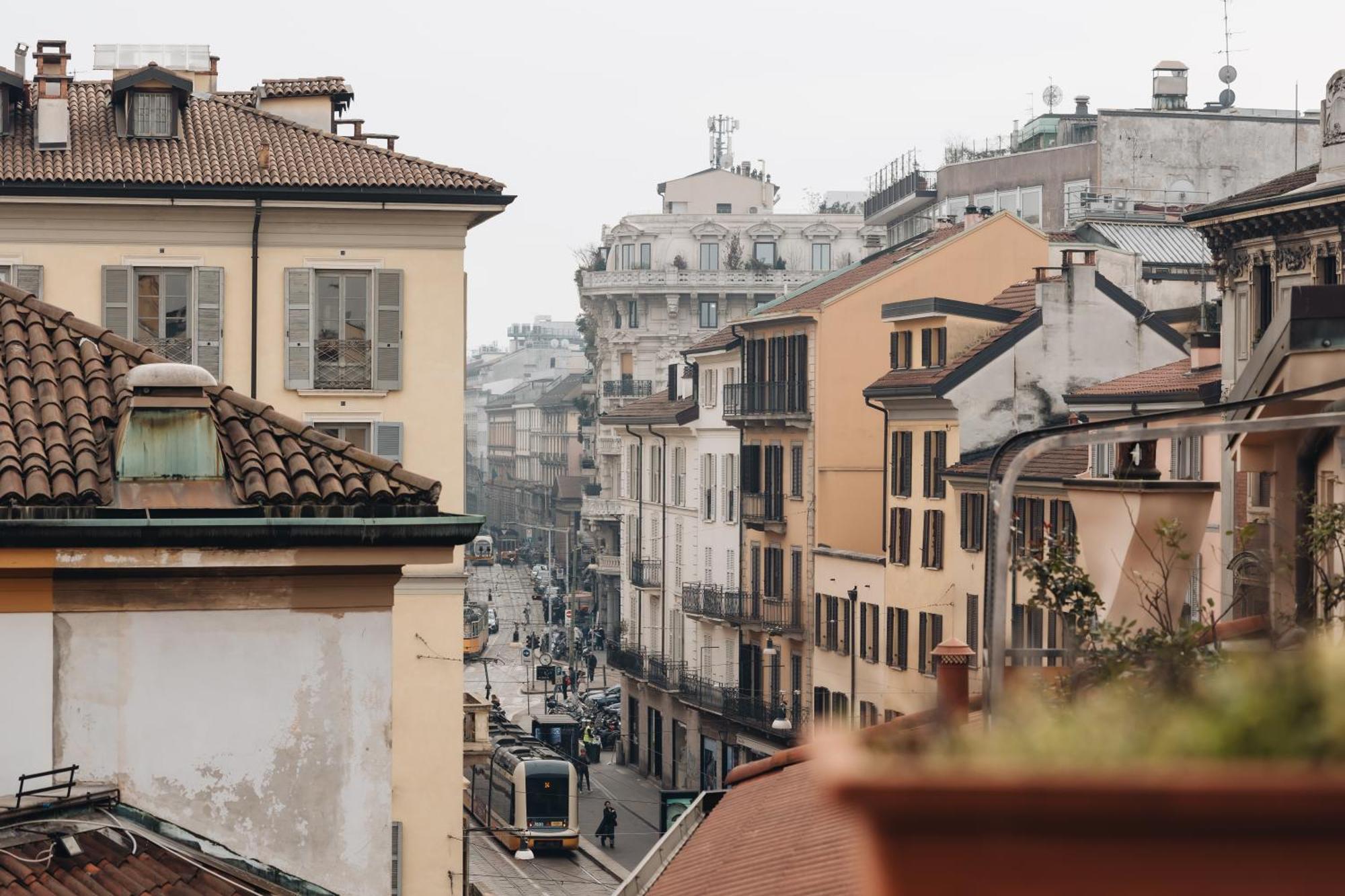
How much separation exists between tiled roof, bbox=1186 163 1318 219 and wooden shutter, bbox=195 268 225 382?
58.3 ft

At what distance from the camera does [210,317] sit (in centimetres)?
2991

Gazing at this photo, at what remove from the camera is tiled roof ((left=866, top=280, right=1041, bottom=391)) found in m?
47.7

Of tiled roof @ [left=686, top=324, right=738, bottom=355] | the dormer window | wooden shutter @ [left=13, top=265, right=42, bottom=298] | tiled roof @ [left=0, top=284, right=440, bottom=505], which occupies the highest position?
the dormer window

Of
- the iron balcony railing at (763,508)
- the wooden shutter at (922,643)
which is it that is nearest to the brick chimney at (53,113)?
the wooden shutter at (922,643)

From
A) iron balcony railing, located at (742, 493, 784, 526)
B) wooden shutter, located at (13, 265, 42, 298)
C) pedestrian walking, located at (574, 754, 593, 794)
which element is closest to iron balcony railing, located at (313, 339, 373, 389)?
wooden shutter, located at (13, 265, 42, 298)

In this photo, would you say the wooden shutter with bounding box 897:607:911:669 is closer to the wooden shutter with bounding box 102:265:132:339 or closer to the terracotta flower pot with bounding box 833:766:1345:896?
the wooden shutter with bounding box 102:265:132:339

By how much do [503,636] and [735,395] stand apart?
2249 inches

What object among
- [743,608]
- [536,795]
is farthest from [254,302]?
[743,608]

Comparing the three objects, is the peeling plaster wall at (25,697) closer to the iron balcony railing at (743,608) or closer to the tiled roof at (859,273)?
the tiled roof at (859,273)

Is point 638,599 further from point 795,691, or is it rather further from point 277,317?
point 277,317

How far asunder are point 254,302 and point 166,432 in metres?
19.6

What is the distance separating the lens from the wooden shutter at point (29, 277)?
96.9ft

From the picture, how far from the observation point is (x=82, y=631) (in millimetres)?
10492

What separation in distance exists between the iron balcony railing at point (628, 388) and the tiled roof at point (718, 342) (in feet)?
96.1
